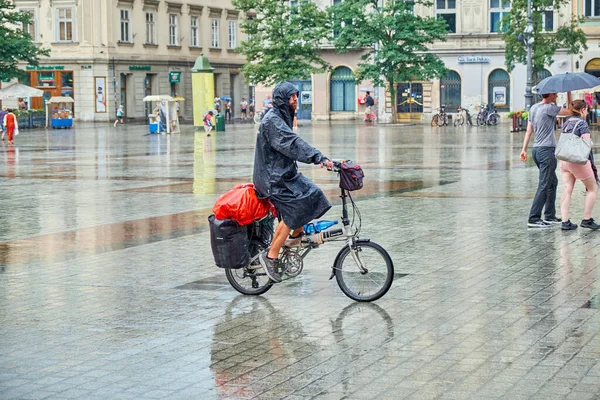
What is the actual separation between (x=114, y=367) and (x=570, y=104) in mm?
8478

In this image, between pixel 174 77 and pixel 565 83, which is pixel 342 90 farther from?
pixel 565 83

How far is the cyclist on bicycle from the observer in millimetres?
9070

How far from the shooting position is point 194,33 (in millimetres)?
77000

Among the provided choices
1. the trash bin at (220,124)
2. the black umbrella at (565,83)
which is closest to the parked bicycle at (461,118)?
the trash bin at (220,124)

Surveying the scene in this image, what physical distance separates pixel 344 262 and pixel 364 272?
0.18 meters

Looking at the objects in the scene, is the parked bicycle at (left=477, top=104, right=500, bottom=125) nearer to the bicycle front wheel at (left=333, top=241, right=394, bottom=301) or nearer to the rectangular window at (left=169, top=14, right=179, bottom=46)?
the rectangular window at (left=169, top=14, right=179, bottom=46)

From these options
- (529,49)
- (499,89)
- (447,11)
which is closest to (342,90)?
(447,11)

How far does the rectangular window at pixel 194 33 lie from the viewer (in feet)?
251

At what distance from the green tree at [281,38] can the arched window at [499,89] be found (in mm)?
9268

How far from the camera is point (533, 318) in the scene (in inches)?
331

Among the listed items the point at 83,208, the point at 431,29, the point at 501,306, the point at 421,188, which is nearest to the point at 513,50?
the point at 431,29

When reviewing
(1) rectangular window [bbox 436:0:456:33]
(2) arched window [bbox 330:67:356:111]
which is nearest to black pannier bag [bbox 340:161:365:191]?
(1) rectangular window [bbox 436:0:456:33]

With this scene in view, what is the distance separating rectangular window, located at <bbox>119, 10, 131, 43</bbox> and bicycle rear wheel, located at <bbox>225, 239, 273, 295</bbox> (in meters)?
61.2

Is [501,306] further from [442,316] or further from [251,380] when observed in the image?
[251,380]
